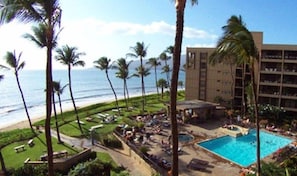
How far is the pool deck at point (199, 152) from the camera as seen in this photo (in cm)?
2077

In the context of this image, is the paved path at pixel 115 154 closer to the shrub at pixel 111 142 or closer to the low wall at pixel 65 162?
the shrub at pixel 111 142

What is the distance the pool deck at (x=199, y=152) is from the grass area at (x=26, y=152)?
335 inches

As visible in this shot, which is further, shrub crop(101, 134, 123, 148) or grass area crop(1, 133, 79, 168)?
shrub crop(101, 134, 123, 148)

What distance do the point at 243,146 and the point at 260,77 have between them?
49.7ft

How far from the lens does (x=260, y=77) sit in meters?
40.5

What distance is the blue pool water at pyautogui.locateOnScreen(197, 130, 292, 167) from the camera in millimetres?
25700

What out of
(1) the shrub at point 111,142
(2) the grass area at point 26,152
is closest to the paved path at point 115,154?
(1) the shrub at point 111,142

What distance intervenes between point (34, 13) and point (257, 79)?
37692mm

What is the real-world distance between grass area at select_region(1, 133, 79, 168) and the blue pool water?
1398 cm

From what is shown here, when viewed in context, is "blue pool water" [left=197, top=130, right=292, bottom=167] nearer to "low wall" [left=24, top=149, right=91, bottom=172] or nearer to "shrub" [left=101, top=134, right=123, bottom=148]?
"shrub" [left=101, top=134, right=123, bottom=148]

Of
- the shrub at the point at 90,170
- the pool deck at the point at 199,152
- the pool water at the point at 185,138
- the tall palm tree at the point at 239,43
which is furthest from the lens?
the pool water at the point at 185,138

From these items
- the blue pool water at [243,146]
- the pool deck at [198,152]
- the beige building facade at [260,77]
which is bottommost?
the blue pool water at [243,146]

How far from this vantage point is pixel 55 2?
9.50 metres

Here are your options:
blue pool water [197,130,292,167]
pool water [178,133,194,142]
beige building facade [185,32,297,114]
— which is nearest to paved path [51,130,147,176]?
pool water [178,133,194,142]
